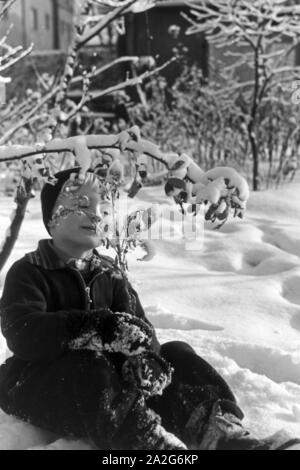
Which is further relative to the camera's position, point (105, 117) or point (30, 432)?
point (105, 117)

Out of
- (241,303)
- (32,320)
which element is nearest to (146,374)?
(32,320)

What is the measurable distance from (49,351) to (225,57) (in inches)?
601

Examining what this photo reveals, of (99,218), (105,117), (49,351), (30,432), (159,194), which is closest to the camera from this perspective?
(49,351)

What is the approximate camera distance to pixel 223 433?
1981 millimetres

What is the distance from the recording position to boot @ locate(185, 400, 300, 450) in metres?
1.94

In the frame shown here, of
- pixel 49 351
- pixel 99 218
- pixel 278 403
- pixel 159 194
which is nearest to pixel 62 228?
pixel 99 218

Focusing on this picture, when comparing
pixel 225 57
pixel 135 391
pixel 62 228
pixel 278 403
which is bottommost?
pixel 278 403

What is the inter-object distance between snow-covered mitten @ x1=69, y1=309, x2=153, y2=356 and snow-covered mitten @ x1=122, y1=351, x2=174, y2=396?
0.04 m

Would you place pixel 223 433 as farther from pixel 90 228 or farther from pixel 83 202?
pixel 83 202

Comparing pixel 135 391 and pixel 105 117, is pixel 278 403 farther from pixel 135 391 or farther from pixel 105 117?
pixel 105 117

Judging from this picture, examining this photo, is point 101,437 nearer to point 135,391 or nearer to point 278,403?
point 135,391
